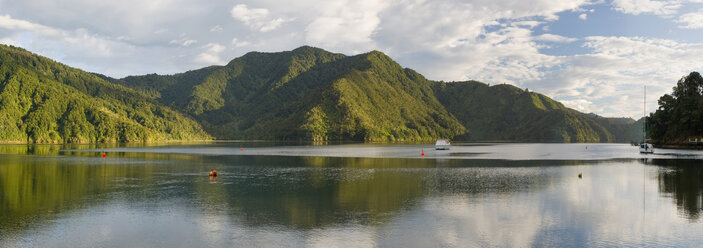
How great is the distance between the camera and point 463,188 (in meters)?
45.3

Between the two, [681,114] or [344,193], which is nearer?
[344,193]

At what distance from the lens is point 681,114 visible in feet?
539

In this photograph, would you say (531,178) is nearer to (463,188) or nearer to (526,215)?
(463,188)

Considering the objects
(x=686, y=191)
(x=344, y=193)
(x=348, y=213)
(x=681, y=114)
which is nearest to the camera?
(x=348, y=213)

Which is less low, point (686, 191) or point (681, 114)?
point (681, 114)

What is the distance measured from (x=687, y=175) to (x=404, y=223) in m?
53.9

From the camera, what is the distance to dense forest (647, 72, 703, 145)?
157125 mm

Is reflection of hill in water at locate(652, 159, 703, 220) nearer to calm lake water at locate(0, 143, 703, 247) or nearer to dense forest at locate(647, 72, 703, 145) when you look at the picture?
calm lake water at locate(0, 143, 703, 247)

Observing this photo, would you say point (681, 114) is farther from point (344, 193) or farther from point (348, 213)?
point (348, 213)

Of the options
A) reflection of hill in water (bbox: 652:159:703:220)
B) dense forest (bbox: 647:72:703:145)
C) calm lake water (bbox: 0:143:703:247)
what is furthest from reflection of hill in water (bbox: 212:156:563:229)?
dense forest (bbox: 647:72:703:145)

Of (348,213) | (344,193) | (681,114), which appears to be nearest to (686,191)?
(344,193)

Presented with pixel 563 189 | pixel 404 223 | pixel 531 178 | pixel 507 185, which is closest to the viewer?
pixel 404 223

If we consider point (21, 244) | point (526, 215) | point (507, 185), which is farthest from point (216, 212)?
point (507, 185)

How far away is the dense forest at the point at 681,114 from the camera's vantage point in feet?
516
